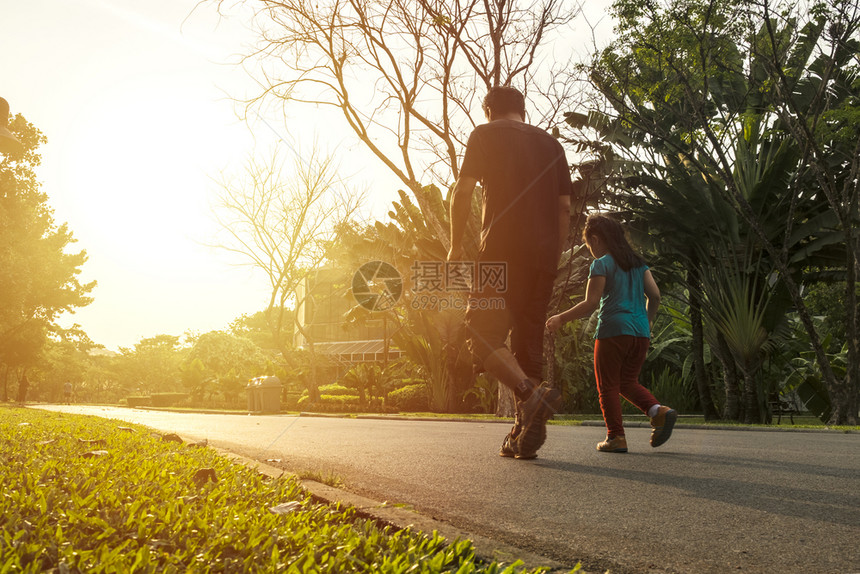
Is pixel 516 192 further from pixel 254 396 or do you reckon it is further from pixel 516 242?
pixel 254 396

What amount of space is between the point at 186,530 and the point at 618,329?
3.58m

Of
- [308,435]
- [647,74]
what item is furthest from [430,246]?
[308,435]

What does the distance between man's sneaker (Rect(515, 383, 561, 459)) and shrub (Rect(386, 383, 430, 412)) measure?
19520 millimetres

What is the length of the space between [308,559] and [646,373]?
25495 mm

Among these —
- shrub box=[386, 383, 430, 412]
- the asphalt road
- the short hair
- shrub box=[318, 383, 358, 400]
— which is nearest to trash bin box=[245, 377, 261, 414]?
shrub box=[318, 383, 358, 400]

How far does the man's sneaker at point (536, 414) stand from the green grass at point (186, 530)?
149 centimetres

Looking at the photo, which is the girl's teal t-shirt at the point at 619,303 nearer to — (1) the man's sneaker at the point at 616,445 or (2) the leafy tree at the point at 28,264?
(1) the man's sneaker at the point at 616,445

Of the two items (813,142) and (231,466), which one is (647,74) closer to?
(813,142)

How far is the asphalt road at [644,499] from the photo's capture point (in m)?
2.39

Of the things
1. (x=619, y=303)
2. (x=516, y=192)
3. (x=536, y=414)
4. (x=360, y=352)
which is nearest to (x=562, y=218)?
(x=516, y=192)

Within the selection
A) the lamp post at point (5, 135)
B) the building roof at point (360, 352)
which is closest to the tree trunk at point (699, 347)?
the lamp post at point (5, 135)

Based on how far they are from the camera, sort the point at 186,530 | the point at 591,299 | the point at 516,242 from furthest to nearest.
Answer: the point at 591,299
the point at 516,242
the point at 186,530

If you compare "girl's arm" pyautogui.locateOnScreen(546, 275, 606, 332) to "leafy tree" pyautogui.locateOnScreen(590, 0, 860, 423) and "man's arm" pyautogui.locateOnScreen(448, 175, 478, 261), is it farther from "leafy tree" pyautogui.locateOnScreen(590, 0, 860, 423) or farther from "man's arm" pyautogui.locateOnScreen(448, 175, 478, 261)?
"leafy tree" pyautogui.locateOnScreen(590, 0, 860, 423)

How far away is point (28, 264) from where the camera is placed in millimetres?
33594
